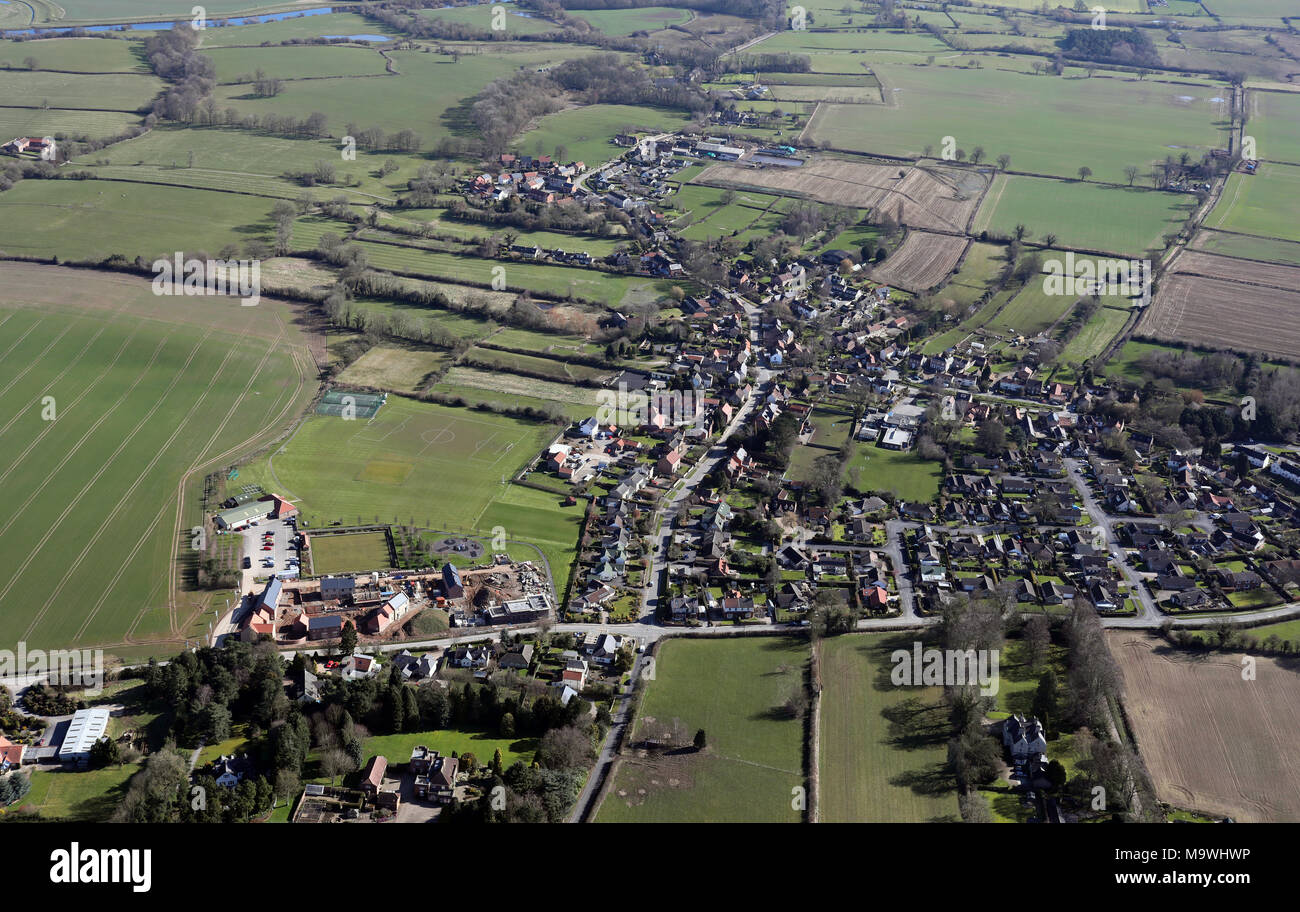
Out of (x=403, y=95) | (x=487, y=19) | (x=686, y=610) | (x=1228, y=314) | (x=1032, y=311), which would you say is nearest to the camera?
(x=686, y=610)

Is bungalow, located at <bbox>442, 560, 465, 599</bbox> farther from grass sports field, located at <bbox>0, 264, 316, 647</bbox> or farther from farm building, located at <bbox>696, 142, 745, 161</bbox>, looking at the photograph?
farm building, located at <bbox>696, 142, 745, 161</bbox>

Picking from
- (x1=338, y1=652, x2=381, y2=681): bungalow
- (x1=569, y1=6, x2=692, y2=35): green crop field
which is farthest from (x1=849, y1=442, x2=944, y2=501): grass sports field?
(x1=569, y1=6, x2=692, y2=35): green crop field

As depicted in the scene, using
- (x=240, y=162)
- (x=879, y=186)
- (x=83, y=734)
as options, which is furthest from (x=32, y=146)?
(x=83, y=734)

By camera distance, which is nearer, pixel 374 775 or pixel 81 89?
pixel 374 775

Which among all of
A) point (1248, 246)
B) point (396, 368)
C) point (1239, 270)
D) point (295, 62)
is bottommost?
point (396, 368)

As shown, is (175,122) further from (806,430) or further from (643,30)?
(806,430)

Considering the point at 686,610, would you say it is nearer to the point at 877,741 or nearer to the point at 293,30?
the point at 877,741

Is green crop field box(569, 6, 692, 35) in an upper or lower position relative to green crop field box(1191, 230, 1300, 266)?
upper

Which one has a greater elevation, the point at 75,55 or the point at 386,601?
the point at 75,55
